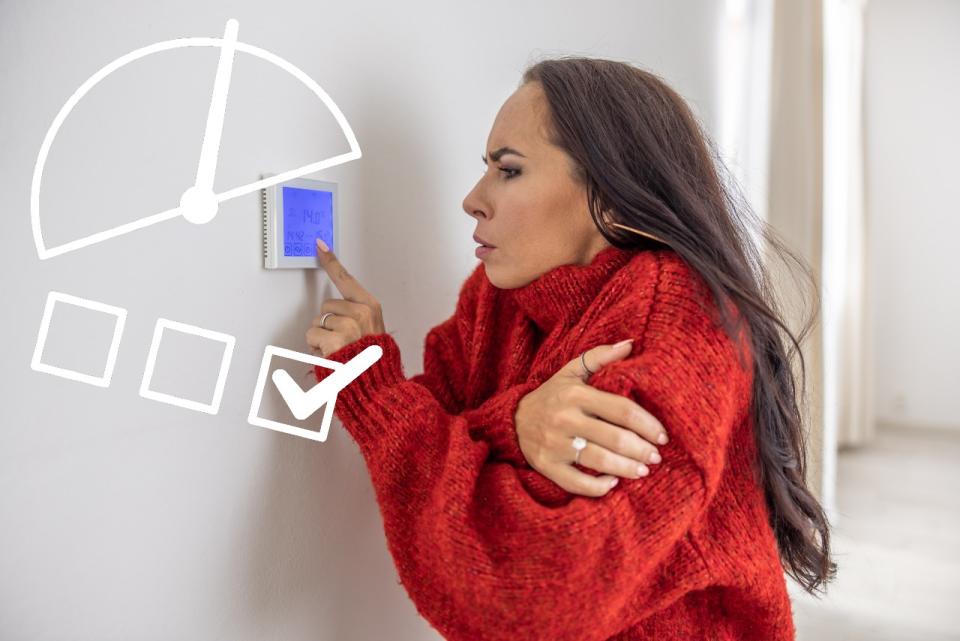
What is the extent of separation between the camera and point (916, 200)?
4.22m

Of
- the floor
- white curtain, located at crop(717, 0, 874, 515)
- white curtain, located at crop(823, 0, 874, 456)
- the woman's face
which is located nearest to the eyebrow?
the woman's face

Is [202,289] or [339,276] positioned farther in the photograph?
[339,276]

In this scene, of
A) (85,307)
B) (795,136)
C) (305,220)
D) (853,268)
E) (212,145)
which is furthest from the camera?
(853,268)

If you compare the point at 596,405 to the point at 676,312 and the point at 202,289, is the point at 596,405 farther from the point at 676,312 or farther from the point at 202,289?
the point at 202,289

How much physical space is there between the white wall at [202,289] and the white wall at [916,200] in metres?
3.82

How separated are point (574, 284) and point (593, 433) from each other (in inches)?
8.4

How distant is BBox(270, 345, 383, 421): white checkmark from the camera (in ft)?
2.55

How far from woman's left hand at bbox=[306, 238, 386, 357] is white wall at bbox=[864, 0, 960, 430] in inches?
156

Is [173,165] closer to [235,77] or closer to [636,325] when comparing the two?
[235,77]

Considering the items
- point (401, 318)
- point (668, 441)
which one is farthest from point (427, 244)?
point (668, 441)

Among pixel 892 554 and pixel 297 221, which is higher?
pixel 297 221

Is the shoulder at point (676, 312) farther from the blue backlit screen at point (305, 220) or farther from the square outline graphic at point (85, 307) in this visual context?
the square outline graphic at point (85, 307)

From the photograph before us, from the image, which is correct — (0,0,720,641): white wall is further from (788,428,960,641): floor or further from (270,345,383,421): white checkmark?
(788,428,960,641): floor

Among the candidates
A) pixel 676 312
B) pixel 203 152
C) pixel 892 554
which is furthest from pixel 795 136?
pixel 203 152
